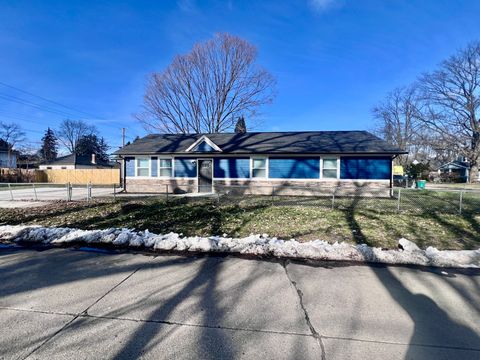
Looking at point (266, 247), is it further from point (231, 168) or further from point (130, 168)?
point (130, 168)

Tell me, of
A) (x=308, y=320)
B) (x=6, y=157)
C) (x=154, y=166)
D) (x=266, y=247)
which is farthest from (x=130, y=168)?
(x=6, y=157)

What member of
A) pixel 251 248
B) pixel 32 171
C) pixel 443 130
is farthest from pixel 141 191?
pixel 443 130

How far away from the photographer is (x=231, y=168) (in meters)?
15.5

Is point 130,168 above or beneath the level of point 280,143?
beneath

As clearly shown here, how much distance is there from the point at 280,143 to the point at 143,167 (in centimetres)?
916

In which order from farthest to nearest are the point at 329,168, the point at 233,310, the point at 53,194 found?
the point at 53,194 < the point at 329,168 < the point at 233,310

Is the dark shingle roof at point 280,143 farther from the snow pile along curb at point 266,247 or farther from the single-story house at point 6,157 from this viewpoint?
the single-story house at point 6,157

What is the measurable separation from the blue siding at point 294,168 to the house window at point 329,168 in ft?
1.13

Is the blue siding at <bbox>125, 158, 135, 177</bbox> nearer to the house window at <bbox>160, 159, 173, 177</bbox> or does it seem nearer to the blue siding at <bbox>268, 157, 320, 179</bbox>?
the house window at <bbox>160, 159, 173, 177</bbox>

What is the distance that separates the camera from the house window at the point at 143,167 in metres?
16.3

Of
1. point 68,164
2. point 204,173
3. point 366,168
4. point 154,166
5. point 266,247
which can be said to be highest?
point 68,164

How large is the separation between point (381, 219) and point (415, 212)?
198 cm

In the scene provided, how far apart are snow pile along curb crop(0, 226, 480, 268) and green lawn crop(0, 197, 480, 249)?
0.71 m

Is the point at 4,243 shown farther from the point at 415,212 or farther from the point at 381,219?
the point at 415,212
